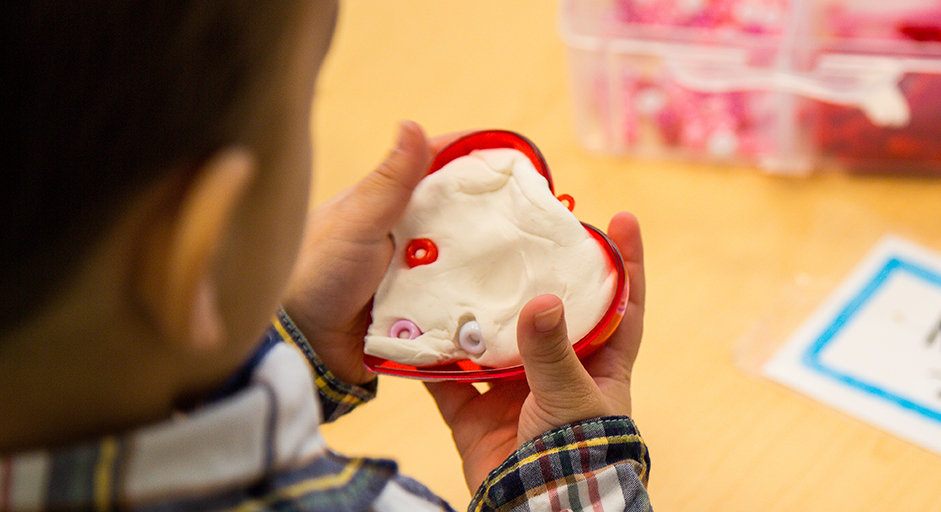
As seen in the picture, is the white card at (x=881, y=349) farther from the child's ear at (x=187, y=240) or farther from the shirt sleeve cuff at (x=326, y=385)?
the child's ear at (x=187, y=240)

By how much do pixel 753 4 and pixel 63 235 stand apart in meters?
0.62

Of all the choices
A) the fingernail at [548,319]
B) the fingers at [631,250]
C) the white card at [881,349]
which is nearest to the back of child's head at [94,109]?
the fingernail at [548,319]

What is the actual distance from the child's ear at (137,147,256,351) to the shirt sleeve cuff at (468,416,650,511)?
22 cm

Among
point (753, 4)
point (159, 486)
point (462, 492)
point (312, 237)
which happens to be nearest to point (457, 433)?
point (462, 492)

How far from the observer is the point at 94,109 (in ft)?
0.68

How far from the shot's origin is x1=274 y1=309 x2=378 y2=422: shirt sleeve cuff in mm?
482

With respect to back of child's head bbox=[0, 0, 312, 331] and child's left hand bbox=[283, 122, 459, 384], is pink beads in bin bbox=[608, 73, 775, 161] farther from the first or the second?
back of child's head bbox=[0, 0, 312, 331]

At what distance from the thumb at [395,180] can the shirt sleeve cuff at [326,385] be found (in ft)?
0.26

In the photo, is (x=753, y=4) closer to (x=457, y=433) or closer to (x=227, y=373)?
(x=457, y=433)

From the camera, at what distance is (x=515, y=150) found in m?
0.48

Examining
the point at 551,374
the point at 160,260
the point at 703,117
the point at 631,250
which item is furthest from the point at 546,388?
the point at 703,117

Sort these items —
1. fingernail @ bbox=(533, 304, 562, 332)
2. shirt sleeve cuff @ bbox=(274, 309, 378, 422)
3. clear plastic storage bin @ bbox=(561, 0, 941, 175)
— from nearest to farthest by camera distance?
1. fingernail @ bbox=(533, 304, 562, 332)
2. shirt sleeve cuff @ bbox=(274, 309, 378, 422)
3. clear plastic storage bin @ bbox=(561, 0, 941, 175)

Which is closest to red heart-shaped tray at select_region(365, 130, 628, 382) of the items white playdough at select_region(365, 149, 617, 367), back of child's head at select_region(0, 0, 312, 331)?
white playdough at select_region(365, 149, 617, 367)

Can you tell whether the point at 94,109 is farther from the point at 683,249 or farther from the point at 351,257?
the point at 683,249
